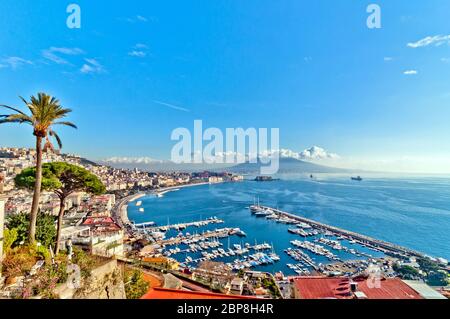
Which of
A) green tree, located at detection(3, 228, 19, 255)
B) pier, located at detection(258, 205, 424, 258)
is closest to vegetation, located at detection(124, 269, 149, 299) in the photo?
green tree, located at detection(3, 228, 19, 255)

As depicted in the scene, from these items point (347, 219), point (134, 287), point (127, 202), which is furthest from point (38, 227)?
point (127, 202)

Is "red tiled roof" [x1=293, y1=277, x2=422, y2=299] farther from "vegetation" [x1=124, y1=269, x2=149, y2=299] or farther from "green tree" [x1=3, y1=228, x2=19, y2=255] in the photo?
"green tree" [x1=3, y1=228, x2=19, y2=255]

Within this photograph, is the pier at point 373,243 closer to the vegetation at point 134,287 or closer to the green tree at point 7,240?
the vegetation at point 134,287

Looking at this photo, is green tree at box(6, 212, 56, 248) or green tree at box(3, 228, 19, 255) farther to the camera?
green tree at box(6, 212, 56, 248)

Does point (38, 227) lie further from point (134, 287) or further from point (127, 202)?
point (127, 202)
